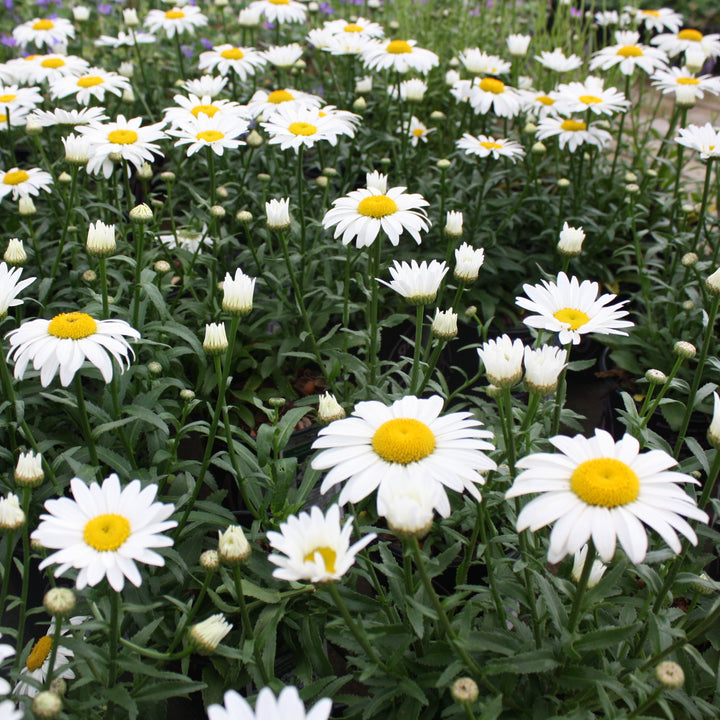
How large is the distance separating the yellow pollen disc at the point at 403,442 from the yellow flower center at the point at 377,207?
0.91 metres

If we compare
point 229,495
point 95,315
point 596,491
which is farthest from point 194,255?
point 596,491

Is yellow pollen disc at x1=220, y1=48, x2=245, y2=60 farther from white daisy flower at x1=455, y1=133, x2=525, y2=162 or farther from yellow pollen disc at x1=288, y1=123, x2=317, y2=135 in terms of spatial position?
white daisy flower at x1=455, y1=133, x2=525, y2=162

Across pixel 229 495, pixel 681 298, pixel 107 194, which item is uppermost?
pixel 107 194

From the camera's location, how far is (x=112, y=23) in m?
5.27

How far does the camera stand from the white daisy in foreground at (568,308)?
175cm

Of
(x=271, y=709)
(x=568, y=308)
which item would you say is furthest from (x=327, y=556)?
(x=568, y=308)

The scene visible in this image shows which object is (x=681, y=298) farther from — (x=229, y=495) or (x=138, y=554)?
(x=138, y=554)

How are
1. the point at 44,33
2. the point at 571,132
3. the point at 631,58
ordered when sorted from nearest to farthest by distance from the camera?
1. the point at 571,132
2. the point at 631,58
3. the point at 44,33

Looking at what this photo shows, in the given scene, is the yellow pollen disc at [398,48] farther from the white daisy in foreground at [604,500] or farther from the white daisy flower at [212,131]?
the white daisy in foreground at [604,500]

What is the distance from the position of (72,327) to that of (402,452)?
2.81 feet

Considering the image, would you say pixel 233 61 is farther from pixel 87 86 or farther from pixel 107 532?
pixel 107 532

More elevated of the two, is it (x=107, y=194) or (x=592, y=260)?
(x=107, y=194)

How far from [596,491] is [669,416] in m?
1.88

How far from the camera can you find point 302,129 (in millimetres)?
2773
